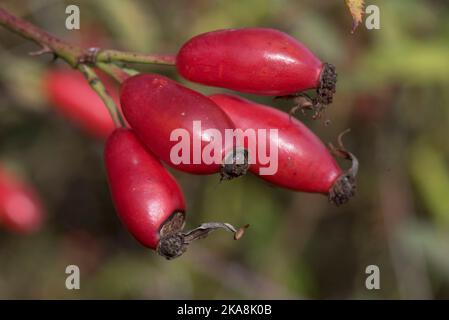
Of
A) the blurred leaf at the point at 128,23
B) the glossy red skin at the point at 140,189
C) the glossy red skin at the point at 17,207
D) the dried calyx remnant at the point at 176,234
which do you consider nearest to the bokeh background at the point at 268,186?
the blurred leaf at the point at 128,23

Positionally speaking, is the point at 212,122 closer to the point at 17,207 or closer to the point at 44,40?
the point at 44,40

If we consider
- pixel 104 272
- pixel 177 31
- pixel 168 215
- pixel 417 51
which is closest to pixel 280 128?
pixel 168 215

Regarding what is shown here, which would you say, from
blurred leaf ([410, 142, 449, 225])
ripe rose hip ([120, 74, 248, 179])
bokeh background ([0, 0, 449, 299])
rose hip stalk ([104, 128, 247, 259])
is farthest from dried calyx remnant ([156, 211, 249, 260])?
blurred leaf ([410, 142, 449, 225])

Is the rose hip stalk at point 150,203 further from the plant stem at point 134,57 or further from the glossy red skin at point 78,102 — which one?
the glossy red skin at point 78,102

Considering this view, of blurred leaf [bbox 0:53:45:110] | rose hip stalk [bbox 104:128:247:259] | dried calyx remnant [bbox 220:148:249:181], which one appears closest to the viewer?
dried calyx remnant [bbox 220:148:249:181]

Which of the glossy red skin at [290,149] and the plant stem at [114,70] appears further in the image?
the plant stem at [114,70]

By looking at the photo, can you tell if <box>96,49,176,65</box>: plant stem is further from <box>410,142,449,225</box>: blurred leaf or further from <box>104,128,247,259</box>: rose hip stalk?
<box>410,142,449,225</box>: blurred leaf
